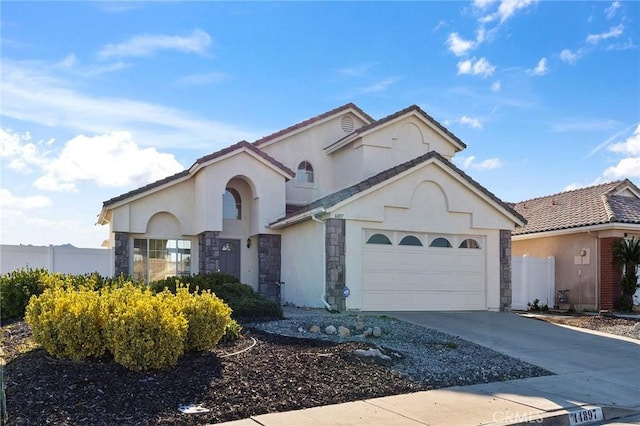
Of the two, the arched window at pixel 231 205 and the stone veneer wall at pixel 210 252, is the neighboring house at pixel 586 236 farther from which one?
the stone veneer wall at pixel 210 252

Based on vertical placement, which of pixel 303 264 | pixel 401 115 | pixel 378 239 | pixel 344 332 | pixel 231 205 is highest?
pixel 401 115

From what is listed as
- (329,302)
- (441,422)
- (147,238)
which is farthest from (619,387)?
(147,238)

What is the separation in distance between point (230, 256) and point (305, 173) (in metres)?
4.43

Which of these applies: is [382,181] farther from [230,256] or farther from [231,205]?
[230,256]

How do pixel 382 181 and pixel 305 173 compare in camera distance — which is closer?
pixel 382 181

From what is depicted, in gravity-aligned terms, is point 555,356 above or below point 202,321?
below

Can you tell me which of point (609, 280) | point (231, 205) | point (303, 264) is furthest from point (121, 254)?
point (609, 280)

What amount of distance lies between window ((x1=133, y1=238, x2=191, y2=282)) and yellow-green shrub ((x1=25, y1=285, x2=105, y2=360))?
1168 cm

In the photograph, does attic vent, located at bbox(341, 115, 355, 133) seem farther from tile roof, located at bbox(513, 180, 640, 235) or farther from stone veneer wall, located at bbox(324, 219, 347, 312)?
stone veneer wall, located at bbox(324, 219, 347, 312)

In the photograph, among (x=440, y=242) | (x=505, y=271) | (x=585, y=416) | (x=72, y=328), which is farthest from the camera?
(x=505, y=271)

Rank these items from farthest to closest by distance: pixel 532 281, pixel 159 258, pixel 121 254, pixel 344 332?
1. pixel 532 281
2. pixel 159 258
3. pixel 121 254
4. pixel 344 332

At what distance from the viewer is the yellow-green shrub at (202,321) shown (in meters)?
8.73

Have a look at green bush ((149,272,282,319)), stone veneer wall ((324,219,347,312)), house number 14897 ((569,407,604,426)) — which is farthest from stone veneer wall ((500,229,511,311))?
house number 14897 ((569,407,604,426))

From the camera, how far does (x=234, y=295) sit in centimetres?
1453
